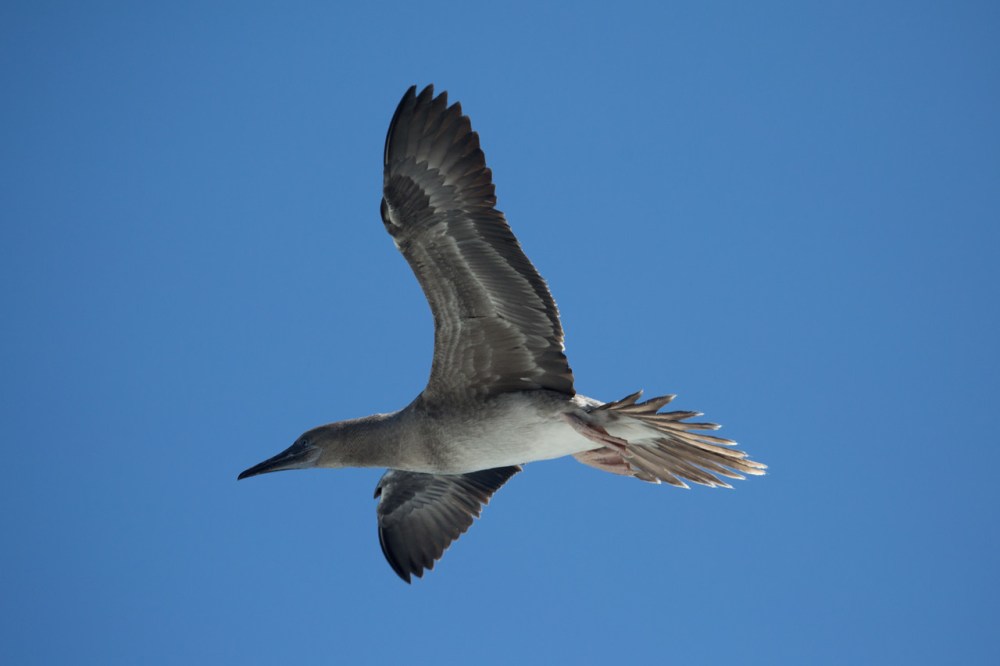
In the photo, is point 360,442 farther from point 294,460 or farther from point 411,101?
point 411,101

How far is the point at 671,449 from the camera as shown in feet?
27.1

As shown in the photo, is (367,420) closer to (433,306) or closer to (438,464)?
(438,464)

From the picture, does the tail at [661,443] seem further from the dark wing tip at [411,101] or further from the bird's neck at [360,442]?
the dark wing tip at [411,101]

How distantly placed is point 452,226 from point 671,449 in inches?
92.6

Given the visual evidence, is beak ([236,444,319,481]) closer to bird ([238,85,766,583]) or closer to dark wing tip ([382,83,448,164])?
bird ([238,85,766,583])

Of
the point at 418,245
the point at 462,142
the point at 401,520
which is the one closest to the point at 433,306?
the point at 418,245

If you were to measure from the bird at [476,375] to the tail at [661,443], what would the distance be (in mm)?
10

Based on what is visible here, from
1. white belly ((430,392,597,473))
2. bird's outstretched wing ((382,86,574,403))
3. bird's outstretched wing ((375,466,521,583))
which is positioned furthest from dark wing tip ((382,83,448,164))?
bird's outstretched wing ((375,466,521,583))

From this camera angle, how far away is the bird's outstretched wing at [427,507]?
30.9 feet

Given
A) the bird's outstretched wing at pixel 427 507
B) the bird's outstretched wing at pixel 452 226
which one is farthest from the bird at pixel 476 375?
the bird's outstretched wing at pixel 427 507

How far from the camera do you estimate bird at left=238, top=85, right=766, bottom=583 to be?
24.9 ft

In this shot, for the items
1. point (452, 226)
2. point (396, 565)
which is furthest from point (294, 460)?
point (452, 226)

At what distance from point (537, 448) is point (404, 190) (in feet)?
7.09

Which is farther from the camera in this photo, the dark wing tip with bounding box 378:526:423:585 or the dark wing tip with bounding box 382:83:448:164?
the dark wing tip with bounding box 378:526:423:585
